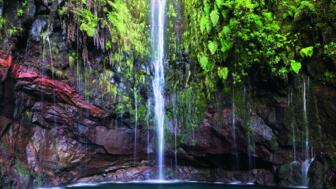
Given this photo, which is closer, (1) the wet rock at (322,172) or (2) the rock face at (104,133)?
(1) the wet rock at (322,172)

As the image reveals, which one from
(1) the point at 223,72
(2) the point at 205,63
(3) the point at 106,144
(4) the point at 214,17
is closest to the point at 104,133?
(3) the point at 106,144

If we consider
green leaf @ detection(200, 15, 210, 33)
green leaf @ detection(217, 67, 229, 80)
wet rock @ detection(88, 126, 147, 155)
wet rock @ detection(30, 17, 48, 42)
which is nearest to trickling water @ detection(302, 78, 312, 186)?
green leaf @ detection(217, 67, 229, 80)

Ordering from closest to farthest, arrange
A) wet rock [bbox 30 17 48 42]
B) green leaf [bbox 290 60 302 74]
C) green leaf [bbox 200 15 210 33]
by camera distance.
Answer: green leaf [bbox 290 60 302 74]
wet rock [bbox 30 17 48 42]
green leaf [bbox 200 15 210 33]

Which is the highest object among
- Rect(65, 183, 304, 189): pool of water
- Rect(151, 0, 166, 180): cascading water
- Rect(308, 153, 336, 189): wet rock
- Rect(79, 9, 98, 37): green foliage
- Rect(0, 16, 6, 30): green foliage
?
Rect(79, 9, 98, 37): green foliage

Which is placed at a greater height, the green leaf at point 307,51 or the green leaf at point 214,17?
the green leaf at point 214,17

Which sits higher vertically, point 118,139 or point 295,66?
point 295,66

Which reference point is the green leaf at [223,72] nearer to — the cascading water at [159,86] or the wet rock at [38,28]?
the cascading water at [159,86]

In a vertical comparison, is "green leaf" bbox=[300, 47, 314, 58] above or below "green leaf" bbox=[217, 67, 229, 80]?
above

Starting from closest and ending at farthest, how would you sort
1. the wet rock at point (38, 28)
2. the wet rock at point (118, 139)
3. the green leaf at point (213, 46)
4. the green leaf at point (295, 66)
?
1. the green leaf at point (295, 66)
2. the wet rock at point (38, 28)
3. the green leaf at point (213, 46)
4. the wet rock at point (118, 139)

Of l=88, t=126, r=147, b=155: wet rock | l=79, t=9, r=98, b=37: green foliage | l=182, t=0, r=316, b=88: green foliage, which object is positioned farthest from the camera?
l=88, t=126, r=147, b=155: wet rock

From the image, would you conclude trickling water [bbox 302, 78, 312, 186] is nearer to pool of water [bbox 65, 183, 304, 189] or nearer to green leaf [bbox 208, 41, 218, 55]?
pool of water [bbox 65, 183, 304, 189]

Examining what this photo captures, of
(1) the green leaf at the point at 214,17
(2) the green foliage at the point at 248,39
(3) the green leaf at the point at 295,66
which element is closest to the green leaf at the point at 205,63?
(2) the green foliage at the point at 248,39

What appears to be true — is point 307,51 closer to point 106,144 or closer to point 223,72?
point 223,72

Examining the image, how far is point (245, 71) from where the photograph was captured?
12.2 meters
